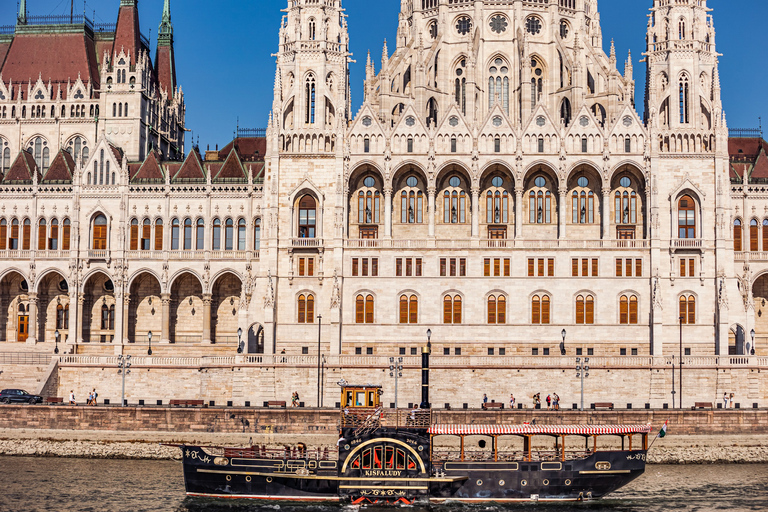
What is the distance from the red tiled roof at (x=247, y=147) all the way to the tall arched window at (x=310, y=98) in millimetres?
14275

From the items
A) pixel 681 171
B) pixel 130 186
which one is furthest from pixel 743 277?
pixel 130 186

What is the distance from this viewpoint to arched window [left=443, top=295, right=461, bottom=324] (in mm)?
87625

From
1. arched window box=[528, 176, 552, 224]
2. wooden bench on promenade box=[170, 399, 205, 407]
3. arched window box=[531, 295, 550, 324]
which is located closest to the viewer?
wooden bench on promenade box=[170, 399, 205, 407]

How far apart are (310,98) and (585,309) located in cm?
2938

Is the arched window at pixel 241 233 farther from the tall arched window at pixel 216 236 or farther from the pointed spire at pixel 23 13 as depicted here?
the pointed spire at pixel 23 13

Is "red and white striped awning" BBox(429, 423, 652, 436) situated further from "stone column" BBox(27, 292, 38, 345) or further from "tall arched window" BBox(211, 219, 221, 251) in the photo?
"stone column" BBox(27, 292, 38, 345)

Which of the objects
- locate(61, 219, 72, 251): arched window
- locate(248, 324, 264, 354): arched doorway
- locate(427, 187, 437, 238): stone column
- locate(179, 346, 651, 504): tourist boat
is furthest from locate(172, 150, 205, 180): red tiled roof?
locate(179, 346, 651, 504): tourist boat

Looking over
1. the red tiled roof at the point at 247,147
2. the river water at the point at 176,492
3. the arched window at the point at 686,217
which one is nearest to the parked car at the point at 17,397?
the river water at the point at 176,492

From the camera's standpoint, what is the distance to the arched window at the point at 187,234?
9669 centimetres

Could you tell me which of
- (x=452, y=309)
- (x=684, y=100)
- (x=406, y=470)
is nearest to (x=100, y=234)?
(x=452, y=309)

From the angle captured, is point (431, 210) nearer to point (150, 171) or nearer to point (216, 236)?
point (216, 236)

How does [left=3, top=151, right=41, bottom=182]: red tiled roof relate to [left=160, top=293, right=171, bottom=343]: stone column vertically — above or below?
above

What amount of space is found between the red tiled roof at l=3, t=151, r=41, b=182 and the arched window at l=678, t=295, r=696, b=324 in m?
58.1

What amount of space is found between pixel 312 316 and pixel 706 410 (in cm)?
3258
